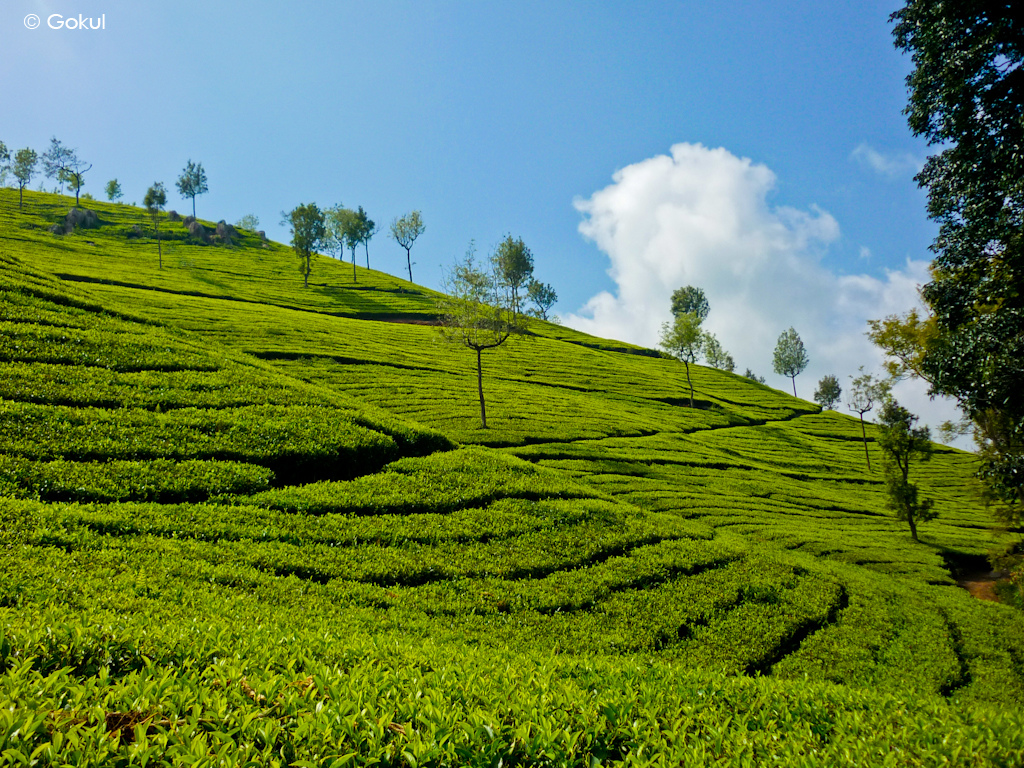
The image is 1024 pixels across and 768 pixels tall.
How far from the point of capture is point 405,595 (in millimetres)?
11695

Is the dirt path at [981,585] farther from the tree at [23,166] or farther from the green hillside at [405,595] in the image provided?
the tree at [23,166]

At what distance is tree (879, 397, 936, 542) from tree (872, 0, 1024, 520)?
1848cm

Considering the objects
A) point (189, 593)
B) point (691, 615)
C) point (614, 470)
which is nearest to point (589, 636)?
point (691, 615)

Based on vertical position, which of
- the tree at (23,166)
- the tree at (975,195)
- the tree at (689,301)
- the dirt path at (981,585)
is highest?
the tree at (23,166)

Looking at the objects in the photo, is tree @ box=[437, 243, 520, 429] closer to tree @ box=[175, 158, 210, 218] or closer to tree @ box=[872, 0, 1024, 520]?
tree @ box=[872, 0, 1024, 520]

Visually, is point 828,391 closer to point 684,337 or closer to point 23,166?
point 684,337

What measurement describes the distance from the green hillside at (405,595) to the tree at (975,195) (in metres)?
8.52

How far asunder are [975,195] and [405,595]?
23140mm

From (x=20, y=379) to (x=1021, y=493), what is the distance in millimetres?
34594

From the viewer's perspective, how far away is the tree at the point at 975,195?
55.9 ft

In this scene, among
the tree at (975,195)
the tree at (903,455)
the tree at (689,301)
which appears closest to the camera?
the tree at (975,195)

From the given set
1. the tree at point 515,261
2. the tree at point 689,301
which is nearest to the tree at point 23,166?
the tree at point 515,261

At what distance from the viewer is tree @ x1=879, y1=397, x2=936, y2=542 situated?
37.4m

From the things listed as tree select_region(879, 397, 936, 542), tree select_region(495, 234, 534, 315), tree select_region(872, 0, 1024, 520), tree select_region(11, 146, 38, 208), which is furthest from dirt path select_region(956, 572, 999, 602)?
tree select_region(11, 146, 38, 208)
